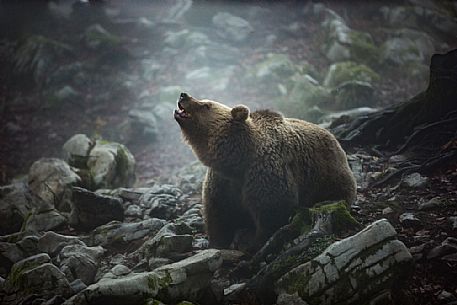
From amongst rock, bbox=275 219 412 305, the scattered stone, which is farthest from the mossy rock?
rock, bbox=275 219 412 305

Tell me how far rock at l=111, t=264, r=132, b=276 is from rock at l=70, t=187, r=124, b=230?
186 cm

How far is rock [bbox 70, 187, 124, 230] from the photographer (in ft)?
22.8

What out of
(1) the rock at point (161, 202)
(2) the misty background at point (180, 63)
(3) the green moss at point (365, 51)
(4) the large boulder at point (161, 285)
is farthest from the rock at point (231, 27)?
(4) the large boulder at point (161, 285)

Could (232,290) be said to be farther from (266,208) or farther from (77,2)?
(77,2)

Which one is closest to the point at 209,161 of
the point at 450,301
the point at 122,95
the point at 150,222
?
the point at 150,222

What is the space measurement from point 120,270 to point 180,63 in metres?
13.4

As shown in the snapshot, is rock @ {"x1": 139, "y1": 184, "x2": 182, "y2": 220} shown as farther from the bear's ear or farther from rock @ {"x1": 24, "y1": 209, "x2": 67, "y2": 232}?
the bear's ear

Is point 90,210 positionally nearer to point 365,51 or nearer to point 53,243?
point 53,243

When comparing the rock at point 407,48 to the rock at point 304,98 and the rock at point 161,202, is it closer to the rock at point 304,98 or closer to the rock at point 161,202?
the rock at point 304,98

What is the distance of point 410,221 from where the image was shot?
5270 mm

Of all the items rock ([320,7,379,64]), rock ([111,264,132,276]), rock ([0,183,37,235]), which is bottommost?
rock ([0,183,37,235])

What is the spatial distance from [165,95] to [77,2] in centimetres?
656

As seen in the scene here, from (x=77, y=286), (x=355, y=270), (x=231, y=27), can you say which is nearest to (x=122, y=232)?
(x=77, y=286)

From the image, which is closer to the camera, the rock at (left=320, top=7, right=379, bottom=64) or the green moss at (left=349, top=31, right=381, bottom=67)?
the green moss at (left=349, top=31, right=381, bottom=67)
